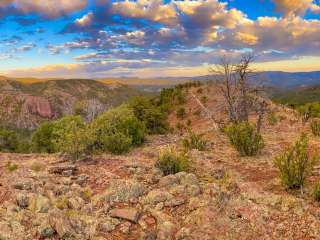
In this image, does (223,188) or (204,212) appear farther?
(223,188)

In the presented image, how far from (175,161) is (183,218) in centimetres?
405

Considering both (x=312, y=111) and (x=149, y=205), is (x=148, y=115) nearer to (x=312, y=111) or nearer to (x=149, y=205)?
(x=312, y=111)

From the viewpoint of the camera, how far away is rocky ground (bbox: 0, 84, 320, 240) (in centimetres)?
890

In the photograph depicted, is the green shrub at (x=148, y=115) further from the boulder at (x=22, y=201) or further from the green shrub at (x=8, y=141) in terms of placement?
the boulder at (x=22, y=201)

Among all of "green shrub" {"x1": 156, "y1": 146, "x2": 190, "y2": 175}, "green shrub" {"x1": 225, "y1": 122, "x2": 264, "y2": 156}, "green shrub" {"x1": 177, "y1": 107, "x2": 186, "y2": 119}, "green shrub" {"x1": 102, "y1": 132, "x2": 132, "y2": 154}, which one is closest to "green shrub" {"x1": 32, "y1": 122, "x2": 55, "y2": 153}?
"green shrub" {"x1": 102, "y1": 132, "x2": 132, "y2": 154}

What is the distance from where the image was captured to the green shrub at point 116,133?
19172 mm

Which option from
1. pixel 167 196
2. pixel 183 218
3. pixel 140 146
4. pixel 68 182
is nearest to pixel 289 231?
pixel 183 218

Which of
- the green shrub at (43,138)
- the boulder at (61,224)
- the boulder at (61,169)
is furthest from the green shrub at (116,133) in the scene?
the boulder at (61,224)

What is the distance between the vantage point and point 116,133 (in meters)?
19.5

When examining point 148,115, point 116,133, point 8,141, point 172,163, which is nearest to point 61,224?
point 172,163

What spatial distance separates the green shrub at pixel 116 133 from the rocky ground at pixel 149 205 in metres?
4.53

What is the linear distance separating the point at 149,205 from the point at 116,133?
9485 millimetres

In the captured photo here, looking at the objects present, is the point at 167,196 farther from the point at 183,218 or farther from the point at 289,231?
the point at 289,231

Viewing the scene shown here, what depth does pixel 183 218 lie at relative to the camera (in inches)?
381
